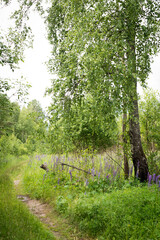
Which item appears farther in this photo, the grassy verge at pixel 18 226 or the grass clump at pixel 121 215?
the grass clump at pixel 121 215

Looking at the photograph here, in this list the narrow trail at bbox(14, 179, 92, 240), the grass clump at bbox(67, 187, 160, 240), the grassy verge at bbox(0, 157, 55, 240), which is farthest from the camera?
the narrow trail at bbox(14, 179, 92, 240)

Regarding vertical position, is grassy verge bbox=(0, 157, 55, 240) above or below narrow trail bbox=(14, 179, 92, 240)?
above

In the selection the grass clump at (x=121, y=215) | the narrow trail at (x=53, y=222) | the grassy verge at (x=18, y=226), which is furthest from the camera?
the narrow trail at (x=53, y=222)

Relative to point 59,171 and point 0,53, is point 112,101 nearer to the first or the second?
point 0,53

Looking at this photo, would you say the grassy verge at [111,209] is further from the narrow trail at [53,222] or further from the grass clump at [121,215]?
the narrow trail at [53,222]

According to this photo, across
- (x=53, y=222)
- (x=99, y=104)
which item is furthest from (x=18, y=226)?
(x=99, y=104)

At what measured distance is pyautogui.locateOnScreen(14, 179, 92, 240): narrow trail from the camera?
4.45 m

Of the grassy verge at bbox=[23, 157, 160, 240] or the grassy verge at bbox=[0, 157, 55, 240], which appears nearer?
the grassy verge at bbox=[0, 157, 55, 240]

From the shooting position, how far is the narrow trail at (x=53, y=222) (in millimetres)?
4449

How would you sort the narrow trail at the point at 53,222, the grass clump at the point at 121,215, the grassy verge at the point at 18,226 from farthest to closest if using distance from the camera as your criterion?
1. the narrow trail at the point at 53,222
2. the grass clump at the point at 121,215
3. the grassy verge at the point at 18,226

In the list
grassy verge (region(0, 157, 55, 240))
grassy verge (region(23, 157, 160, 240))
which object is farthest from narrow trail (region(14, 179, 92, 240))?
grassy verge (region(0, 157, 55, 240))

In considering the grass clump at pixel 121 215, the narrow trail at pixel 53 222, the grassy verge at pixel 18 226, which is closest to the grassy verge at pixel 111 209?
the grass clump at pixel 121 215

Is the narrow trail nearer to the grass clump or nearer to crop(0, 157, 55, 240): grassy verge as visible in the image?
the grass clump

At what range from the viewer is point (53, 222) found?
16.9 ft
